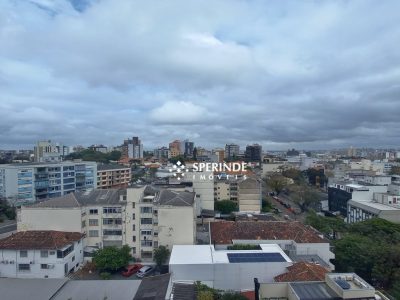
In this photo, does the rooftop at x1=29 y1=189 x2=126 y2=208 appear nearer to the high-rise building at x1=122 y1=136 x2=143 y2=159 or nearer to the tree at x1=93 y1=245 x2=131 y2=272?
the tree at x1=93 y1=245 x2=131 y2=272

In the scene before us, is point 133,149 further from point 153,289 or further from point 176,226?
point 153,289

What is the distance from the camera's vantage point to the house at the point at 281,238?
18.0 metres

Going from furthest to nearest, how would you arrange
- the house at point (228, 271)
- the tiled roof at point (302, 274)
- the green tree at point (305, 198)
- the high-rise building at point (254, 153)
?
the high-rise building at point (254, 153) < the green tree at point (305, 198) < the house at point (228, 271) < the tiled roof at point (302, 274)

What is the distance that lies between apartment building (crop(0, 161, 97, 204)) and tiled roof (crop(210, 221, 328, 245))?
20.1 metres

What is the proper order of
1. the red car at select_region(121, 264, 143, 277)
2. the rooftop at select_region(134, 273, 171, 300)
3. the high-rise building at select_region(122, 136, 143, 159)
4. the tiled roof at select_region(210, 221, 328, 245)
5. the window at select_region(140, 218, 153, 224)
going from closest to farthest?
the rooftop at select_region(134, 273, 171, 300) → the red car at select_region(121, 264, 143, 277) → the tiled roof at select_region(210, 221, 328, 245) → the window at select_region(140, 218, 153, 224) → the high-rise building at select_region(122, 136, 143, 159)

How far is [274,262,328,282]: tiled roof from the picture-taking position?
1313cm

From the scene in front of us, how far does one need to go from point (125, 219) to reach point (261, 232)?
785cm

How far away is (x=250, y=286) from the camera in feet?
48.2

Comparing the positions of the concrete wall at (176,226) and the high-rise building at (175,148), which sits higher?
the high-rise building at (175,148)

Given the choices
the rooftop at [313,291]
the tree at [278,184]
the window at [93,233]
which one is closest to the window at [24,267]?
the window at [93,233]

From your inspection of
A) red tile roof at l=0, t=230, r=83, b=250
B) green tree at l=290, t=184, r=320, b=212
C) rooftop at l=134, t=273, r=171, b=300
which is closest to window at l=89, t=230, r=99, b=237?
red tile roof at l=0, t=230, r=83, b=250

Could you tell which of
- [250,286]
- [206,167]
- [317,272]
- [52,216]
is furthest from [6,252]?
[206,167]

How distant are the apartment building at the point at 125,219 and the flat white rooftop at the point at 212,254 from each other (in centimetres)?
192

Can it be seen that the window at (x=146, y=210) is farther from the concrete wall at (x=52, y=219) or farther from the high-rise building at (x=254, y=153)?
the high-rise building at (x=254, y=153)
